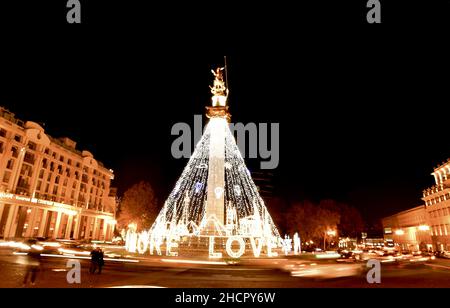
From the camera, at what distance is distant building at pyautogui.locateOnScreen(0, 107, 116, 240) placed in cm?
4338

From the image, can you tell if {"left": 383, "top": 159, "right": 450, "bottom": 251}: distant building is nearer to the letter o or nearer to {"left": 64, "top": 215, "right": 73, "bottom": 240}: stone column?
the letter o

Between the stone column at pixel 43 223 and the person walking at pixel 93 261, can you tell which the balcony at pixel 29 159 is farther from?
the person walking at pixel 93 261

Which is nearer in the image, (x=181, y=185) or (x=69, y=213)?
(x=181, y=185)

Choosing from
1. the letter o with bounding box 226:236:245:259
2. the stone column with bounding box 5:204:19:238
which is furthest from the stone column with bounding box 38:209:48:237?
the letter o with bounding box 226:236:245:259

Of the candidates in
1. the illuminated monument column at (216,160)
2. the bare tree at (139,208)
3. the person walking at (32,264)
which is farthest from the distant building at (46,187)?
the person walking at (32,264)

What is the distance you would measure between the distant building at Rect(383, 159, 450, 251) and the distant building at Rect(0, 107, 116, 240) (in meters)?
73.2

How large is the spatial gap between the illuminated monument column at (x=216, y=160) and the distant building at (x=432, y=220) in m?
54.0
